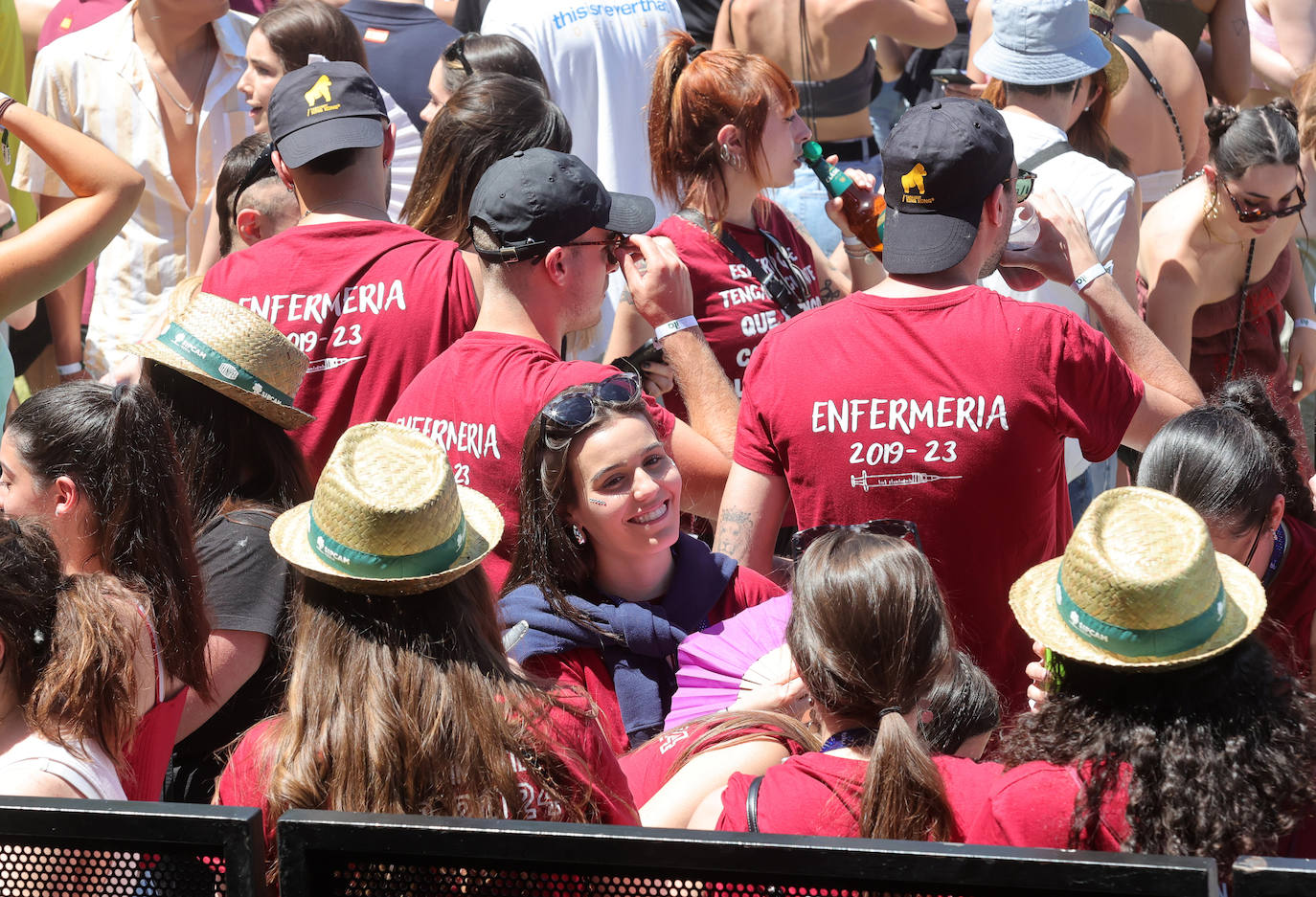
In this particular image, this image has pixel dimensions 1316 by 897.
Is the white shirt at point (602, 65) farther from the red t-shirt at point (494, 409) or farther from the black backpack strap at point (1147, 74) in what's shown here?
the red t-shirt at point (494, 409)

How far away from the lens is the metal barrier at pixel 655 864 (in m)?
1.27

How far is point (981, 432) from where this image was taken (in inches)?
107

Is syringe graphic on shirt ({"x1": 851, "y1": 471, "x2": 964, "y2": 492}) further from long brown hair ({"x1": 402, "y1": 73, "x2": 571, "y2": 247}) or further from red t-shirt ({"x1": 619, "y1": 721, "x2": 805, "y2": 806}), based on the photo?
long brown hair ({"x1": 402, "y1": 73, "x2": 571, "y2": 247})

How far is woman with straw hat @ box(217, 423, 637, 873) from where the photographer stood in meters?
1.91

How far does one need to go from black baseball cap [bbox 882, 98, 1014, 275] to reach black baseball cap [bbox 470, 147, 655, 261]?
71 centimetres

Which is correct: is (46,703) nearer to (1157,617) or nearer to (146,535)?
(146,535)

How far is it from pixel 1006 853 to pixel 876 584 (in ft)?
2.81

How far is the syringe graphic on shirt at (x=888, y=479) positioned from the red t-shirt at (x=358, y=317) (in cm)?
119

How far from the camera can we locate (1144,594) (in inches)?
71.5

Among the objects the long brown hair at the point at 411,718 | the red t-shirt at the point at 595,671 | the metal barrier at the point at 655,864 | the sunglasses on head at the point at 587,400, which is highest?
the metal barrier at the point at 655,864

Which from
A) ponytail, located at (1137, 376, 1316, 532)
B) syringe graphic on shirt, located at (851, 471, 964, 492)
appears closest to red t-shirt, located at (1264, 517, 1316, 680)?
ponytail, located at (1137, 376, 1316, 532)

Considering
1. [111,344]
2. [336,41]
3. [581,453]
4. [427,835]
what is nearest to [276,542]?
[581,453]

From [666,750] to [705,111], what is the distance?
2253mm

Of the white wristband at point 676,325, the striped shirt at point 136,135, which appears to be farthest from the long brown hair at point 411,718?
the striped shirt at point 136,135
